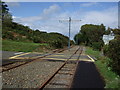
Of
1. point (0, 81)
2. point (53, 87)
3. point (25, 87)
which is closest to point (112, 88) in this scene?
point (53, 87)

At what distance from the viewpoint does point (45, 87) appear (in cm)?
746

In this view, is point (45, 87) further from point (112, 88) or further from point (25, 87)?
point (112, 88)

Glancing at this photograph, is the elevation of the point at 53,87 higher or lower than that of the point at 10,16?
lower

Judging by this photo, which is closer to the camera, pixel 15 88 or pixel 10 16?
pixel 15 88

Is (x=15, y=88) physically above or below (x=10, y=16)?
below

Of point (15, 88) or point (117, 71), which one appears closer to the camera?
point (15, 88)

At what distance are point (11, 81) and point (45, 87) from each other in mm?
1701

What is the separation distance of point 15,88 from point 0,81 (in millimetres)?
1288

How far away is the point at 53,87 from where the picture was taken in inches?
297

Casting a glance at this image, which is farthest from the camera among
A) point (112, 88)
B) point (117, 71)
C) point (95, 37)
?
point (95, 37)

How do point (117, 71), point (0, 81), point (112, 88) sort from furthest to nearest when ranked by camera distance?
1. point (117, 71)
2. point (0, 81)
3. point (112, 88)

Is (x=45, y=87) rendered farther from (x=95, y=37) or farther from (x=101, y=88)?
(x=95, y=37)

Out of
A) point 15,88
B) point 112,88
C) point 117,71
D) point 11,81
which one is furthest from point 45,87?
point 117,71

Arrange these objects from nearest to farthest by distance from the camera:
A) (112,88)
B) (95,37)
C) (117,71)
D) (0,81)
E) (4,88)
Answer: (112,88) < (4,88) < (0,81) < (117,71) < (95,37)
